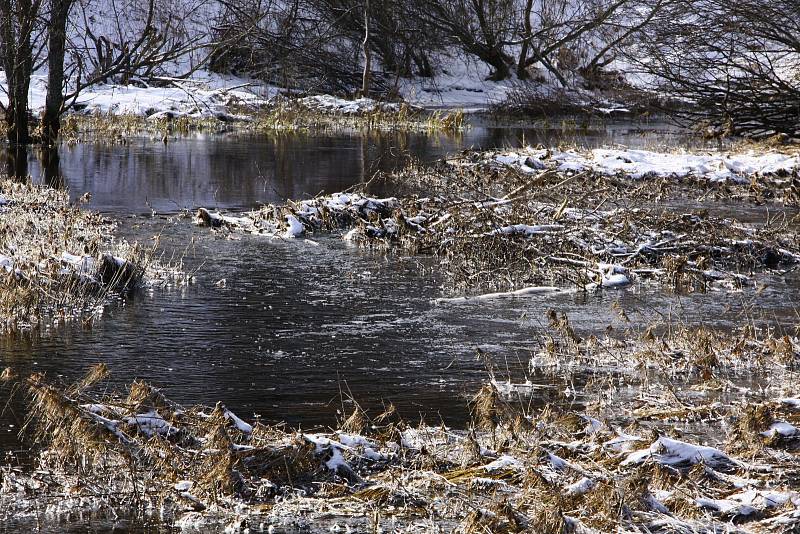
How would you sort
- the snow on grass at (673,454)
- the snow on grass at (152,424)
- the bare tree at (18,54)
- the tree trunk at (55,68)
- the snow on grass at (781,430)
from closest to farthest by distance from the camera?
1. the snow on grass at (673,454)
2. the snow on grass at (152,424)
3. the snow on grass at (781,430)
4. the bare tree at (18,54)
5. the tree trunk at (55,68)

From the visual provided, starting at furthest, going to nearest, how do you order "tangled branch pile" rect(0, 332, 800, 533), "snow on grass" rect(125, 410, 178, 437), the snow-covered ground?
the snow-covered ground → "snow on grass" rect(125, 410, 178, 437) → "tangled branch pile" rect(0, 332, 800, 533)

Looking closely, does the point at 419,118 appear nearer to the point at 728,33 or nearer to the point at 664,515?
the point at 728,33

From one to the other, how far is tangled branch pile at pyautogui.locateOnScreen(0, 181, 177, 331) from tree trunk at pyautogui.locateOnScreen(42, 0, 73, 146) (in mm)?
10911

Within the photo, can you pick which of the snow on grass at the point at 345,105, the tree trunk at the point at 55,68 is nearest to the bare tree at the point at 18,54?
the tree trunk at the point at 55,68

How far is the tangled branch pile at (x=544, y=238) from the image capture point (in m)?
12.4

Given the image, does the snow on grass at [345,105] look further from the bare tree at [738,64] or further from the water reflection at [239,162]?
the bare tree at [738,64]

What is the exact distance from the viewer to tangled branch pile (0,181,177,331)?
9695 millimetres

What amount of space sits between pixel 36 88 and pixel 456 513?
3517 centimetres

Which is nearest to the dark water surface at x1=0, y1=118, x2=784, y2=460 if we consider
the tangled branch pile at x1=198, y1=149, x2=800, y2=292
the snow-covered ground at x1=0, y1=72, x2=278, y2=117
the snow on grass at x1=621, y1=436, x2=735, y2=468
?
the tangled branch pile at x1=198, y1=149, x2=800, y2=292

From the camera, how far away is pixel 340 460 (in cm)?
595

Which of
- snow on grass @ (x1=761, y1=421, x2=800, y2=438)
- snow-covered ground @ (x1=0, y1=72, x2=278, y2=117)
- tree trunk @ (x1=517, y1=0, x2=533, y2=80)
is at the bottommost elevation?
snow on grass @ (x1=761, y1=421, x2=800, y2=438)

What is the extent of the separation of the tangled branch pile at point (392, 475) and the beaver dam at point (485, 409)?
0.01 metres

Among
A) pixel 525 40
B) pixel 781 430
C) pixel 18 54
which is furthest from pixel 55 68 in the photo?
pixel 525 40

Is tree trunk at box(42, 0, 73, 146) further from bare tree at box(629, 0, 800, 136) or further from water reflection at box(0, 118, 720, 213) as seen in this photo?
bare tree at box(629, 0, 800, 136)
